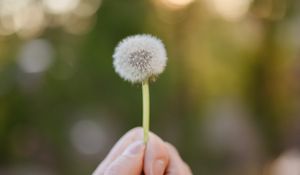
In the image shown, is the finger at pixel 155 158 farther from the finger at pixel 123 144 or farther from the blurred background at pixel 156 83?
the blurred background at pixel 156 83

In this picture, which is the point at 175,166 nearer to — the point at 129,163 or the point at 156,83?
the point at 129,163

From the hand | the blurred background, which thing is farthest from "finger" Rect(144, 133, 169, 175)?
the blurred background

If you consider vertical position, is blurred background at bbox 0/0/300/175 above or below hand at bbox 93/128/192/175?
below

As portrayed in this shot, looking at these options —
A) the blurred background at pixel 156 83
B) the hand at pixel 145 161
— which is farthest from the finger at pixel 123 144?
the blurred background at pixel 156 83

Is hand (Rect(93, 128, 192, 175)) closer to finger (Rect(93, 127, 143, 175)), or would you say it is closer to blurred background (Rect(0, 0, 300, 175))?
finger (Rect(93, 127, 143, 175))

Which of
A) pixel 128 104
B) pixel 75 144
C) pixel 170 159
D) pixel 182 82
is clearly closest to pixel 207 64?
pixel 182 82

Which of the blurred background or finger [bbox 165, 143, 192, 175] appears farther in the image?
the blurred background

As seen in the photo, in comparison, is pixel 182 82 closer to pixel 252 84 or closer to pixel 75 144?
pixel 252 84

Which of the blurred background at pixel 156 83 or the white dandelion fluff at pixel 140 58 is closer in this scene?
the white dandelion fluff at pixel 140 58

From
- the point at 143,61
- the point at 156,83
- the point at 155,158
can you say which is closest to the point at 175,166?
the point at 155,158
